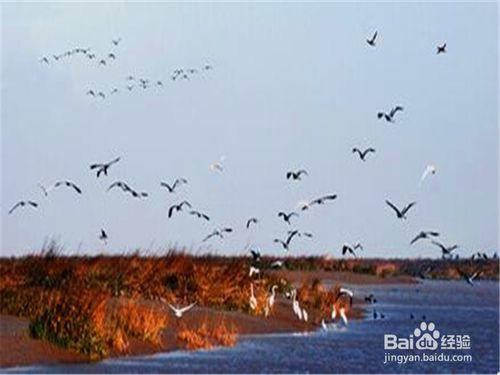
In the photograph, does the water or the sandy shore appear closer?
the sandy shore

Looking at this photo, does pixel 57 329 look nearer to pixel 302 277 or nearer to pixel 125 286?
pixel 125 286

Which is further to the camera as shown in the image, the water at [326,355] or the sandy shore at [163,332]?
the water at [326,355]

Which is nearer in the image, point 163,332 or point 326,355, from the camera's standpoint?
point 326,355

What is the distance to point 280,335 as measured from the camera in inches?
1497

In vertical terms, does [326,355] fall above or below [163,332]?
below

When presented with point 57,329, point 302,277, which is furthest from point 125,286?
point 302,277

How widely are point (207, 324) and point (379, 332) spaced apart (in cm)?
595

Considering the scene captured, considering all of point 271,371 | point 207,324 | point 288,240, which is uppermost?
→ point 288,240

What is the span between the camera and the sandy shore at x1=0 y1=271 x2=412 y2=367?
2830 centimetres

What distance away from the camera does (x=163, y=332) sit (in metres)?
33.4

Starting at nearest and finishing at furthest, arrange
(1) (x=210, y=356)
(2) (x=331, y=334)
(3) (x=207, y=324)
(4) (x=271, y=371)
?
(4) (x=271, y=371), (1) (x=210, y=356), (3) (x=207, y=324), (2) (x=331, y=334)

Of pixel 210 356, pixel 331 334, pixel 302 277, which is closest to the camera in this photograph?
pixel 210 356

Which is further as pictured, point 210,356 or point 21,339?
point 210,356

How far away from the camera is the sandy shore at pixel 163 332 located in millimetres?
28297
